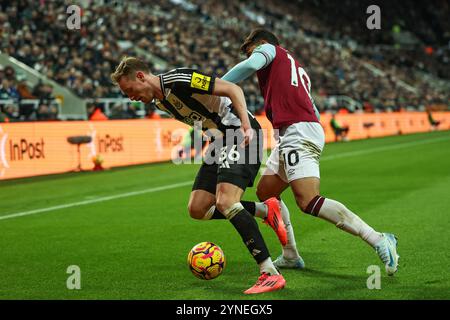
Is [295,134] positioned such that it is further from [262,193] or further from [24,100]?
[24,100]

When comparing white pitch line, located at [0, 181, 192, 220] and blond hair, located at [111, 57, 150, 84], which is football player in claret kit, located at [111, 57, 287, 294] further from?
white pitch line, located at [0, 181, 192, 220]

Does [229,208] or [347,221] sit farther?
[347,221]

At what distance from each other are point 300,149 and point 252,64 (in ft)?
2.82

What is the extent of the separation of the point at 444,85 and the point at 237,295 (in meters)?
58.6

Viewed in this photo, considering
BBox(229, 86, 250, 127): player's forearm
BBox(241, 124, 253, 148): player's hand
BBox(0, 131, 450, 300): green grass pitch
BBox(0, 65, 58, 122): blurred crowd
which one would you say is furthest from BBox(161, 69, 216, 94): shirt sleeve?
BBox(0, 65, 58, 122): blurred crowd

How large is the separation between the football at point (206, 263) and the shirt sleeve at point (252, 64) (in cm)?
147

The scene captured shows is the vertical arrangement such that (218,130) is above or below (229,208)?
above

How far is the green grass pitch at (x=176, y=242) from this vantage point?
618cm

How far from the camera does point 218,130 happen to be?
6.72 metres

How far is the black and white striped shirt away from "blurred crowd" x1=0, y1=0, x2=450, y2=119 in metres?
2.51

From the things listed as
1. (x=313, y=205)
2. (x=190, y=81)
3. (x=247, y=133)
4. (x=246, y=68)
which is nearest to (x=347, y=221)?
(x=313, y=205)

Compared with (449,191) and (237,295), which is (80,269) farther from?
(449,191)

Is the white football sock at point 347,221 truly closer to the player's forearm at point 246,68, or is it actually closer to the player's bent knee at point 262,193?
the player's bent knee at point 262,193

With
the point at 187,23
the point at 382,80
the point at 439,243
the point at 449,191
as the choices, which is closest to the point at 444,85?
the point at 382,80
